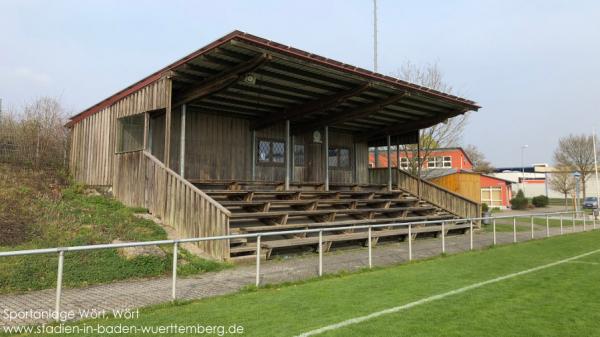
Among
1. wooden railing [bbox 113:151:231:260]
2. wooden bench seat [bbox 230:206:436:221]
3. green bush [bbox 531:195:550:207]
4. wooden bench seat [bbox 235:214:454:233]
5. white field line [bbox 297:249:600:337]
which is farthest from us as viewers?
green bush [bbox 531:195:550:207]

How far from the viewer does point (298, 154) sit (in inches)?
726

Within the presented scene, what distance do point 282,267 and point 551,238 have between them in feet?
40.1

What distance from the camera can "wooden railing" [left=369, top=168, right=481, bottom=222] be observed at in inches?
764

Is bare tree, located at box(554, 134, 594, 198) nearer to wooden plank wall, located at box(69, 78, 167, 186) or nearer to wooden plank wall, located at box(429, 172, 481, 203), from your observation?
wooden plank wall, located at box(429, 172, 481, 203)

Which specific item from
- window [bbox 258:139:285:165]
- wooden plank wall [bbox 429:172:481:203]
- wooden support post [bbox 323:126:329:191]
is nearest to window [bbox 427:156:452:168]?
wooden plank wall [bbox 429:172:481:203]

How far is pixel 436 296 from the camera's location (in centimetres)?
682

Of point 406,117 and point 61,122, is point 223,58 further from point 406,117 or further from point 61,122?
point 61,122

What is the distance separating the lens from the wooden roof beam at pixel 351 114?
15406 millimetres

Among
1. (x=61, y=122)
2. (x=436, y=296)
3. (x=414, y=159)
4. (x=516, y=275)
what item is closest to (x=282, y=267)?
(x=436, y=296)

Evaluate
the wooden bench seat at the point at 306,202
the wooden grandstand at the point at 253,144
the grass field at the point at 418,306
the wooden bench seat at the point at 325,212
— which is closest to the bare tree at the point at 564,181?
the wooden grandstand at the point at 253,144

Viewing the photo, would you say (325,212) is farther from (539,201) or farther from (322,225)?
(539,201)

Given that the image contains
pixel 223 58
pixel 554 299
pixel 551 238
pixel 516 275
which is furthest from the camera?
pixel 551 238

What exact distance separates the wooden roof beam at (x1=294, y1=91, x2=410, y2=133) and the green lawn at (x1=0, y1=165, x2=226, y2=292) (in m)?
7.91

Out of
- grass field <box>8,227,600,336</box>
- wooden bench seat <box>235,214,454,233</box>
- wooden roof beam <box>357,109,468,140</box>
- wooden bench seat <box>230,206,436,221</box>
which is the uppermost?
wooden roof beam <box>357,109,468,140</box>
